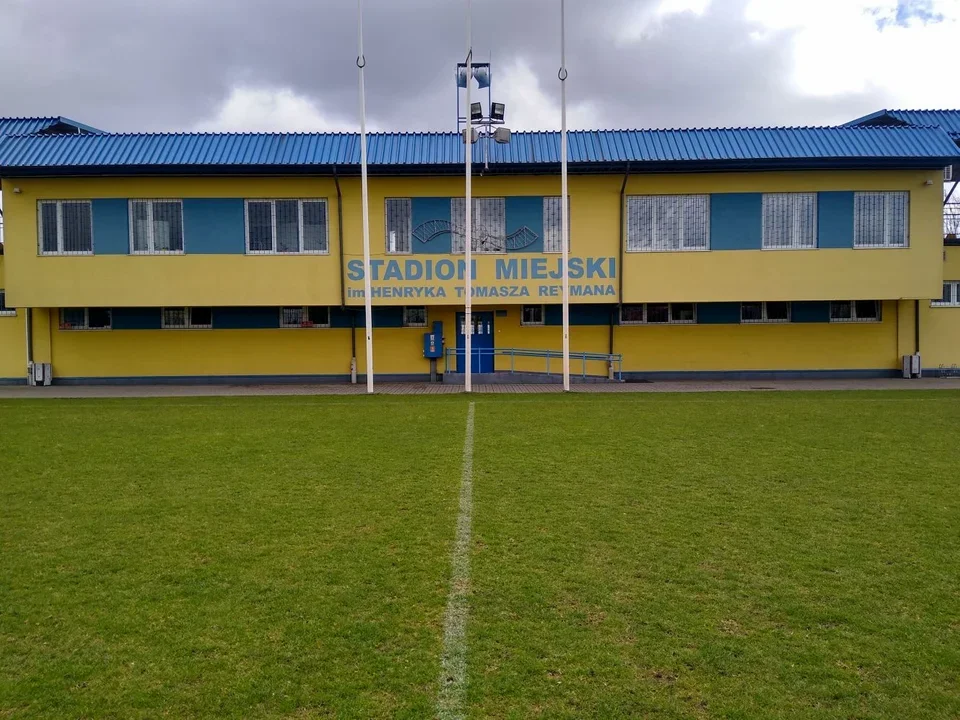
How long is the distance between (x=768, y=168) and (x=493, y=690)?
70.4ft

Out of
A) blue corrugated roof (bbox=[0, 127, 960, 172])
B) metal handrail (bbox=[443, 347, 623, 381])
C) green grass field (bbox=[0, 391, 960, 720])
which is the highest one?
blue corrugated roof (bbox=[0, 127, 960, 172])

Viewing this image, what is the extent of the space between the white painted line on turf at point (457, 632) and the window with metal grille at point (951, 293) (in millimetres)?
23289

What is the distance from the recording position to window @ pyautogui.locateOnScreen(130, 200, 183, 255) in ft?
73.3

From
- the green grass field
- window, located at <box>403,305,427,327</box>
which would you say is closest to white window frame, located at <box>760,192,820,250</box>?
window, located at <box>403,305,427,327</box>

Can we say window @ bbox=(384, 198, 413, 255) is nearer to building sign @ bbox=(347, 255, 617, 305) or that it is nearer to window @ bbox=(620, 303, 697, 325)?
building sign @ bbox=(347, 255, 617, 305)

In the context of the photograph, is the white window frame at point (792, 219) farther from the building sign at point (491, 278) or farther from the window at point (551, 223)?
the window at point (551, 223)

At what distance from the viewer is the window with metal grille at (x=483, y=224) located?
2255cm

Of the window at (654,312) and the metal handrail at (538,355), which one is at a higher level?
the window at (654,312)

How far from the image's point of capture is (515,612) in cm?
467

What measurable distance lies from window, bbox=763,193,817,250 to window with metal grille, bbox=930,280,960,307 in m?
5.65

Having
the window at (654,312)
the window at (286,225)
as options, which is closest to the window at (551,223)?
the window at (654,312)

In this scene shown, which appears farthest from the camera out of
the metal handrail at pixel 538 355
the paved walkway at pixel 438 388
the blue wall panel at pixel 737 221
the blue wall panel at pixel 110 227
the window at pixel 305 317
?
the window at pixel 305 317

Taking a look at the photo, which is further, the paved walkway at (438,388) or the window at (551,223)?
the window at (551,223)

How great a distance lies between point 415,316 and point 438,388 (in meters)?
3.62
